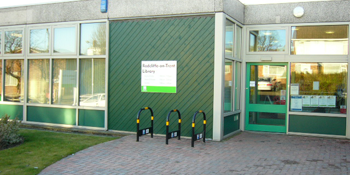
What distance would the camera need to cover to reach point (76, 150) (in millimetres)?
7777

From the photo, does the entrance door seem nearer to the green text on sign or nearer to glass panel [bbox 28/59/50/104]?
the green text on sign

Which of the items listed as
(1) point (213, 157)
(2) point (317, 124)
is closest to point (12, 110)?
(1) point (213, 157)

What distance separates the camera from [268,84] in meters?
10.6

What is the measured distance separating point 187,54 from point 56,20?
4757 millimetres

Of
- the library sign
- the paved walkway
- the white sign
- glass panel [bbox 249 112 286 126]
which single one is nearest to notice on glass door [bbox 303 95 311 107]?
the white sign

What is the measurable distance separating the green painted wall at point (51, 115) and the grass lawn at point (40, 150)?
3.32 ft

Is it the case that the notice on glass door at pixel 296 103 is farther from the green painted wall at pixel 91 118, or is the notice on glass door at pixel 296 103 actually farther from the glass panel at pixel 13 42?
the glass panel at pixel 13 42

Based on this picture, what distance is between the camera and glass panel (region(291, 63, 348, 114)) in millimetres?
9773

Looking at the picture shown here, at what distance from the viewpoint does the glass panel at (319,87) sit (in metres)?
9.77

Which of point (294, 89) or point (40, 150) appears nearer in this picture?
point (40, 150)

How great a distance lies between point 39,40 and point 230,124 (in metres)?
6.97

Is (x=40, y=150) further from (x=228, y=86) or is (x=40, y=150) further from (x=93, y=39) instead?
(x=228, y=86)

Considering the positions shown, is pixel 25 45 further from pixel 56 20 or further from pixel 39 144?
pixel 39 144

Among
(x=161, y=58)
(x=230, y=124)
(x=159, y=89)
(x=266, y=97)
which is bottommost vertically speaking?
(x=230, y=124)
